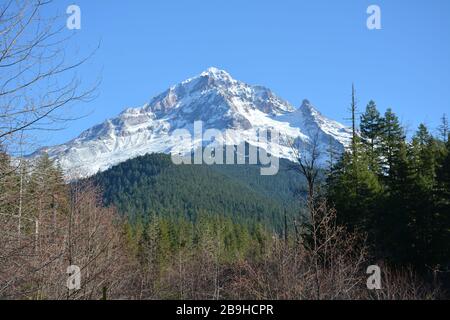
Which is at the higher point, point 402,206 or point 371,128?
point 371,128

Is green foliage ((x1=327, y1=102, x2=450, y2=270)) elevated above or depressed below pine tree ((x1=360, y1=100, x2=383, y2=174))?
below

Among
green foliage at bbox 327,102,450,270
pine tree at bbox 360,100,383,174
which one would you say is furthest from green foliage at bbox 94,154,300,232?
green foliage at bbox 327,102,450,270

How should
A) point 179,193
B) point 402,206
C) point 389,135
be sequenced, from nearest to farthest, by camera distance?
point 402,206
point 389,135
point 179,193

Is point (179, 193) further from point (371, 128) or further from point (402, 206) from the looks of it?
point (402, 206)

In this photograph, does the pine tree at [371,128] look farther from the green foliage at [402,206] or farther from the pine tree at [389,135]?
the green foliage at [402,206]

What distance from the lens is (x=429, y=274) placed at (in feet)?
78.7

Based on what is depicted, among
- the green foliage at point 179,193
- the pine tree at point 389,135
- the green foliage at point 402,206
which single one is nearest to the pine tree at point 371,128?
the pine tree at point 389,135

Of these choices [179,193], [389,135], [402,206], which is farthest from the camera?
[179,193]

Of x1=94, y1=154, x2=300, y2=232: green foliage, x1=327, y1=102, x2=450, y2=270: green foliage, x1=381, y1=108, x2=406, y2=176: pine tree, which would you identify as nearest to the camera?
x1=327, y1=102, x2=450, y2=270: green foliage

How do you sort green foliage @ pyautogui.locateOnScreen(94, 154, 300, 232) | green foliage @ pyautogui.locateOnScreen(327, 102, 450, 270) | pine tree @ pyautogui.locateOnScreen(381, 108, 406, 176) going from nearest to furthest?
1. green foliage @ pyautogui.locateOnScreen(327, 102, 450, 270)
2. pine tree @ pyautogui.locateOnScreen(381, 108, 406, 176)
3. green foliage @ pyautogui.locateOnScreen(94, 154, 300, 232)

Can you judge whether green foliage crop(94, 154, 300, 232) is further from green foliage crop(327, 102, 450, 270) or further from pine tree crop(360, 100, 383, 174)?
green foliage crop(327, 102, 450, 270)

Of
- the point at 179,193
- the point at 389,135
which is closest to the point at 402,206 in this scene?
the point at 389,135
